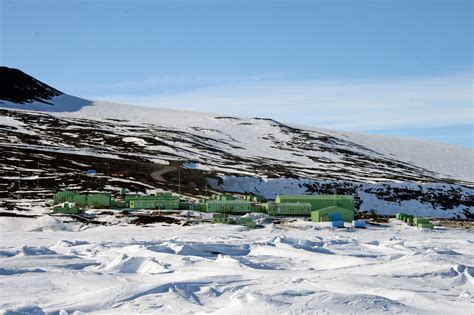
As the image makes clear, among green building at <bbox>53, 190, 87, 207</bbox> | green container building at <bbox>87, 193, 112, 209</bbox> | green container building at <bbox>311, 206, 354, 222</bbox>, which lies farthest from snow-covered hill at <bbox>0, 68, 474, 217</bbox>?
green container building at <bbox>311, 206, 354, 222</bbox>

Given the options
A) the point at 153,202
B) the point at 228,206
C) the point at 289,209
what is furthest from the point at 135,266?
the point at 289,209

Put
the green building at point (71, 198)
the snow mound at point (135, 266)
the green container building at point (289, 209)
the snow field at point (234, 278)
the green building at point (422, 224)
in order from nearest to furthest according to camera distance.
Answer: the snow field at point (234, 278) → the snow mound at point (135, 266) → the green building at point (422, 224) → the green building at point (71, 198) → the green container building at point (289, 209)

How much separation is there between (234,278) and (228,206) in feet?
141

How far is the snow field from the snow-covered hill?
140ft

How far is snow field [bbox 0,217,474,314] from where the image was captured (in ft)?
68.7

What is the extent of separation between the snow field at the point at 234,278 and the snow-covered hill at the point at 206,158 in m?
42.6

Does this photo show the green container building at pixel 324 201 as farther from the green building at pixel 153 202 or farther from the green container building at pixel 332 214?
the green building at pixel 153 202

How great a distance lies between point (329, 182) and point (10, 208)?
5587cm

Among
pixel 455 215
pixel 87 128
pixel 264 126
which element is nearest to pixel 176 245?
pixel 455 215

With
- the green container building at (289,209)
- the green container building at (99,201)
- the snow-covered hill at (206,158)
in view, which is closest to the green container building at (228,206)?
the green container building at (289,209)

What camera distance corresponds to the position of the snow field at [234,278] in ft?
68.7

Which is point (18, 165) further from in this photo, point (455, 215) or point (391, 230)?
point (455, 215)

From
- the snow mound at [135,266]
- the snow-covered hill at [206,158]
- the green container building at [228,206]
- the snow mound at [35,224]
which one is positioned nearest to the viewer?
the snow mound at [135,266]

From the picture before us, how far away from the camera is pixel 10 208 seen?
6191 cm
